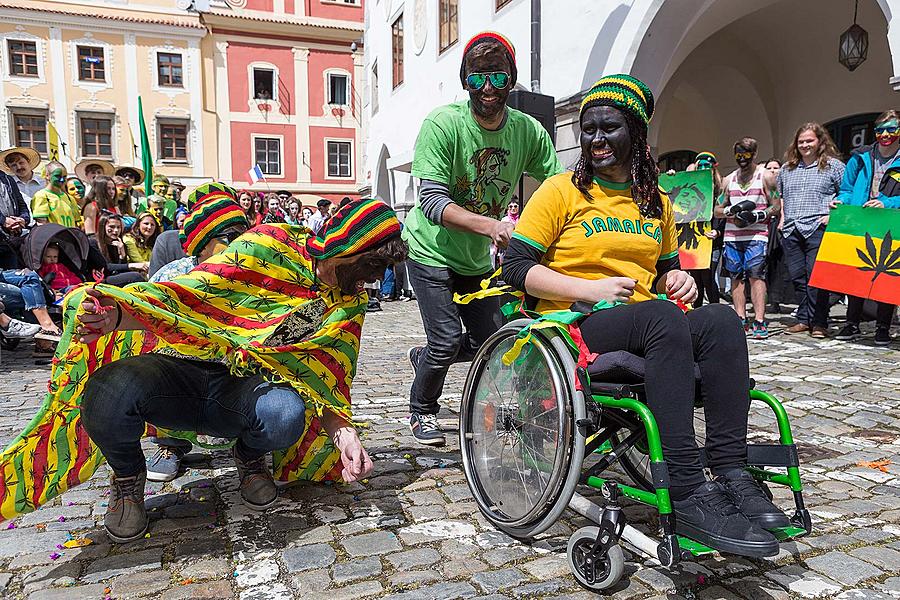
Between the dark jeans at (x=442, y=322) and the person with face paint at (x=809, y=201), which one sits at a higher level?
the person with face paint at (x=809, y=201)

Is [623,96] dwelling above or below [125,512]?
above

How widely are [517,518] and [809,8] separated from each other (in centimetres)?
1218

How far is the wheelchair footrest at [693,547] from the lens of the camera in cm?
191

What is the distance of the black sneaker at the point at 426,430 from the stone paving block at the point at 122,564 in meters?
1.58

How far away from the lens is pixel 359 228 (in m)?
2.49

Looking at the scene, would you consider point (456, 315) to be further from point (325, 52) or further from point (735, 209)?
point (325, 52)

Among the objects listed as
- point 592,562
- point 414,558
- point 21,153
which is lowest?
point 414,558

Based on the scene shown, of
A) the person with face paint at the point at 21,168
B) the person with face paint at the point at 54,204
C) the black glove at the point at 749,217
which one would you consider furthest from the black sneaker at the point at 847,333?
the person with face paint at the point at 21,168

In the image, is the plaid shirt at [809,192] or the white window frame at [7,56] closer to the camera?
the plaid shirt at [809,192]

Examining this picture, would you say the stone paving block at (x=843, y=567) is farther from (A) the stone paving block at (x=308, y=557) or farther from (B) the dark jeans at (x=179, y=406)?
(B) the dark jeans at (x=179, y=406)

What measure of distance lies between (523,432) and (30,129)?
35.7 metres

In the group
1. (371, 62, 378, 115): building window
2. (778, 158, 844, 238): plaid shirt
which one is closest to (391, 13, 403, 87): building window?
(371, 62, 378, 115): building window

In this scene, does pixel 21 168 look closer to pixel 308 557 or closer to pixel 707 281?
pixel 308 557

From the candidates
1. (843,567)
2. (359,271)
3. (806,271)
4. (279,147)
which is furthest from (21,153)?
(279,147)
